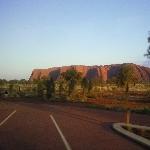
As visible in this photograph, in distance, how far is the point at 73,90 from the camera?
73000 millimetres

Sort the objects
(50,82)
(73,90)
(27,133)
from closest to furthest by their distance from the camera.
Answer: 1. (27,133)
2. (50,82)
3. (73,90)

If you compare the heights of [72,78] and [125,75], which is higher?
[125,75]

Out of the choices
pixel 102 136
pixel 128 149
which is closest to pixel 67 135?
pixel 102 136

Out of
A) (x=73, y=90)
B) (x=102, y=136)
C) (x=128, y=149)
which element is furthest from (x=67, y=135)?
(x=73, y=90)

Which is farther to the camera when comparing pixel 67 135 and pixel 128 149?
pixel 67 135

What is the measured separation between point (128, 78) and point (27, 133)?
5851cm

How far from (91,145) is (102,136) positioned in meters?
3.12

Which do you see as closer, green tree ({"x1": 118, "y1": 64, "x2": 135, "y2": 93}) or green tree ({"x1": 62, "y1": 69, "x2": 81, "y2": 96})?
green tree ({"x1": 62, "y1": 69, "x2": 81, "y2": 96})

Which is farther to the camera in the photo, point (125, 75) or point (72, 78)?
point (72, 78)

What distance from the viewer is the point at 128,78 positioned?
75.6 metres

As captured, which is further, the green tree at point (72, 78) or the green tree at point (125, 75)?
the green tree at point (125, 75)

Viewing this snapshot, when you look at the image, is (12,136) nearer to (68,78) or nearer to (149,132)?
(149,132)

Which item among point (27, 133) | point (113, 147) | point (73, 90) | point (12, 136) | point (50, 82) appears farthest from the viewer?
point (73, 90)

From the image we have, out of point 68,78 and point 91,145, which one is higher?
point 68,78
